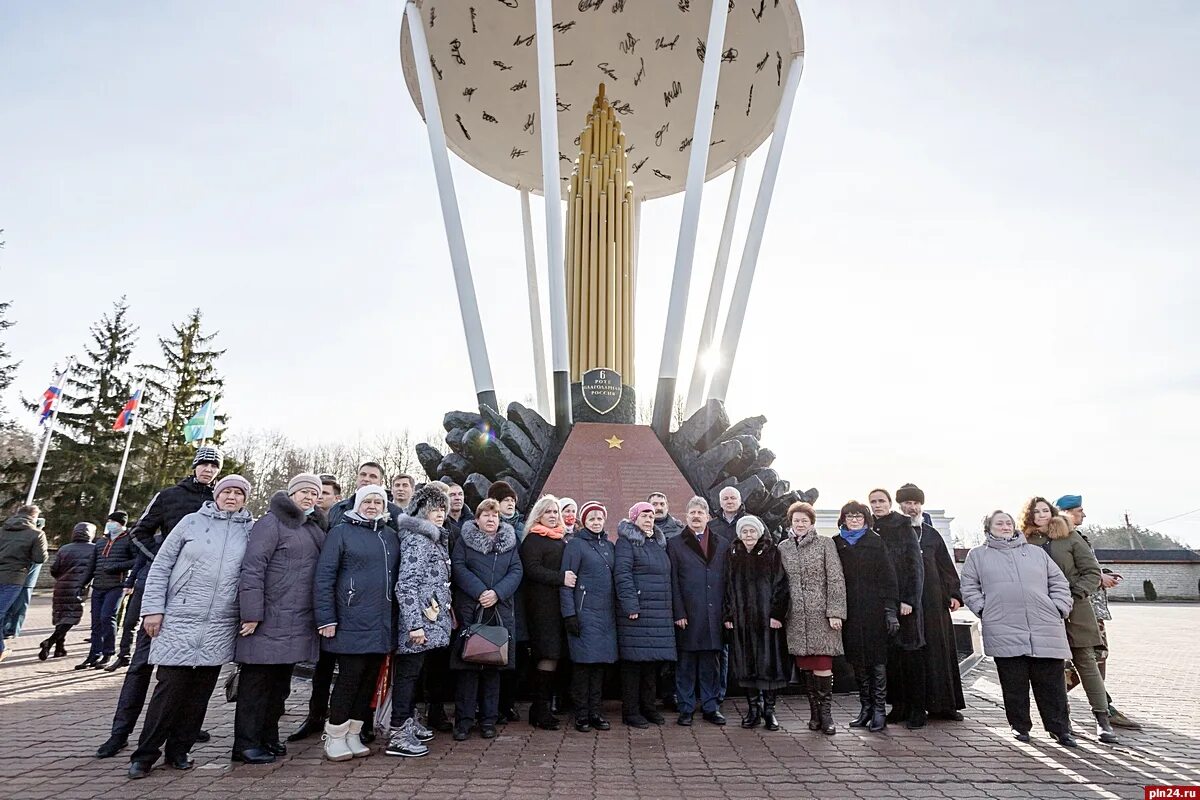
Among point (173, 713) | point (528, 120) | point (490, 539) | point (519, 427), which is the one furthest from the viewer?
point (528, 120)

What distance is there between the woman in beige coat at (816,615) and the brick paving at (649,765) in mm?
254

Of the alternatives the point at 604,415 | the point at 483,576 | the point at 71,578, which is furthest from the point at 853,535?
the point at 71,578

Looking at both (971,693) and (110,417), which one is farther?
(110,417)

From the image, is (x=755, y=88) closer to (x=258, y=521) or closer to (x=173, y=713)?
(x=258, y=521)

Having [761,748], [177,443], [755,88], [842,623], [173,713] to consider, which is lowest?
[761,748]

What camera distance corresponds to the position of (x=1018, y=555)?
472cm

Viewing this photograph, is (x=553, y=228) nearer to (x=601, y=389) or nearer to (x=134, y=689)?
(x=601, y=389)

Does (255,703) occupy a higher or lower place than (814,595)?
lower

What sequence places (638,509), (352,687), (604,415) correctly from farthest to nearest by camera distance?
(604,415) < (638,509) < (352,687)

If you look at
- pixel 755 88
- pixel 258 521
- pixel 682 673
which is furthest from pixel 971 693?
pixel 755 88

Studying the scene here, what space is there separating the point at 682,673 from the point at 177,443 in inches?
950

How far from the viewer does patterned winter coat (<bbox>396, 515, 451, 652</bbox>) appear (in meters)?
4.06

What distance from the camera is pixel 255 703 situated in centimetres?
383

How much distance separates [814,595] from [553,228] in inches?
246
